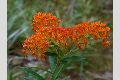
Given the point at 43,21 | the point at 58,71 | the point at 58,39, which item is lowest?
the point at 58,71

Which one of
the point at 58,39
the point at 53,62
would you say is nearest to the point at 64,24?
the point at 53,62

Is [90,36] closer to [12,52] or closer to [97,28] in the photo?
[97,28]

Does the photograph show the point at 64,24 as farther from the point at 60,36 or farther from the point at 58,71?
the point at 60,36

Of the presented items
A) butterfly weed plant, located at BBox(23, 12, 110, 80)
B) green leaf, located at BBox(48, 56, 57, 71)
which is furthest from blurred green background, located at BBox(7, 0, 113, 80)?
butterfly weed plant, located at BBox(23, 12, 110, 80)

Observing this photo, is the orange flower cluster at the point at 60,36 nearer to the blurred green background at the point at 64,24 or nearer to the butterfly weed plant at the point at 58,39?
the butterfly weed plant at the point at 58,39

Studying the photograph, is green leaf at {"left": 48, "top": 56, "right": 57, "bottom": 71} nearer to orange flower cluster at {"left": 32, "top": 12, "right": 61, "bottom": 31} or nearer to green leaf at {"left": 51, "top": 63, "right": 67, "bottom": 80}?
green leaf at {"left": 51, "top": 63, "right": 67, "bottom": 80}

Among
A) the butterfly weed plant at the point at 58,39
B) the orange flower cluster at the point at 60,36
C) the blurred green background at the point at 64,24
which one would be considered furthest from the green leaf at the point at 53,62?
the blurred green background at the point at 64,24

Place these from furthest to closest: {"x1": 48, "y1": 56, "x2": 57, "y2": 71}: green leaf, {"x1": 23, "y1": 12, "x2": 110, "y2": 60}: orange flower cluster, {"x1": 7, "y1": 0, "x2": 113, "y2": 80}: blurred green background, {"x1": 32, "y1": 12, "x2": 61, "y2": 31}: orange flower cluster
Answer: {"x1": 7, "y1": 0, "x2": 113, "y2": 80}: blurred green background, {"x1": 48, "y1": 56, "x2": 57, "y2": 71}: green leaf, {"x1": 32, "y1": 12, "x2": 61, "y2": 31}: orange flower cluster, {"x1": 23, "y1": 12, "x2": 110, "y2": 60}: orange flower cluster
